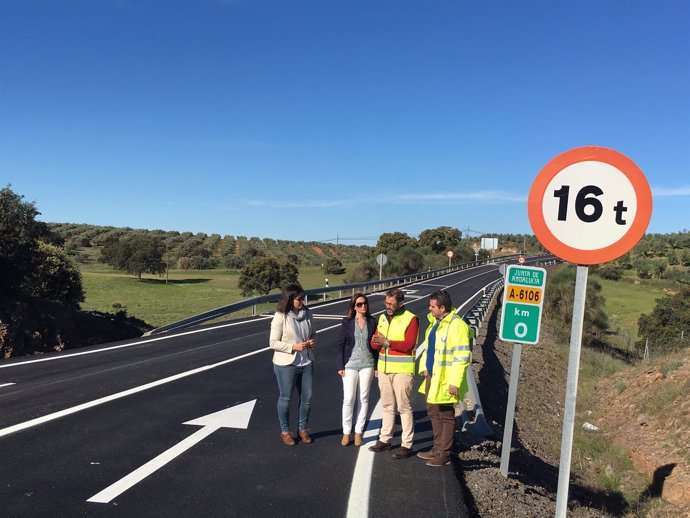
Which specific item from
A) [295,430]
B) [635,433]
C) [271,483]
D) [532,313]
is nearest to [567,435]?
[532,313]

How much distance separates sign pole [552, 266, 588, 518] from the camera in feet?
10.6

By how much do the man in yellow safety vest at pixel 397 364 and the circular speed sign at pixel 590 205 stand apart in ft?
9.01

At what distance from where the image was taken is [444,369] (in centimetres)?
581

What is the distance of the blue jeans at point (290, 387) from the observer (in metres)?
6.33

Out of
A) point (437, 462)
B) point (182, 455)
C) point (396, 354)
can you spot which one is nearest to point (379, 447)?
point (437, 462)

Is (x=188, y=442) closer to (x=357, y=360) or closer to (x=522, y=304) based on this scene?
(x=357, y=360)

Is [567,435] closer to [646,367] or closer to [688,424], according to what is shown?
[688,424]

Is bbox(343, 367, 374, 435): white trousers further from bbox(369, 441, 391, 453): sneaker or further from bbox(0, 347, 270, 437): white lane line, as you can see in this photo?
bbox(0, 347, 270, 437): white lane line

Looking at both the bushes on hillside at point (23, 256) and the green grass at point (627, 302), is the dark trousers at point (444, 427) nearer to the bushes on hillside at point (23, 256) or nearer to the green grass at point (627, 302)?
the bushes on hillside at point (23, 256)

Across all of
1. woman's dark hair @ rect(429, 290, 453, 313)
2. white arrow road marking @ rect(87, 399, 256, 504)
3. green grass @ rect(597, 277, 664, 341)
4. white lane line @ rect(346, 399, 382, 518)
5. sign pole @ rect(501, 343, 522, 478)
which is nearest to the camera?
white lane line @ rect(346, 399, 382, 518)

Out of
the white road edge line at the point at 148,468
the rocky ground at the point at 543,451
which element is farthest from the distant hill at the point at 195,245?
the white road edge line at the point at 148,468

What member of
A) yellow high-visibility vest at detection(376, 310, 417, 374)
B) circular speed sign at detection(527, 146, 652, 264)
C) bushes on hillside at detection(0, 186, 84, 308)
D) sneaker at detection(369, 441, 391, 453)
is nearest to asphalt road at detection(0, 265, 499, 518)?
sneaker at detection(369, 441, 391, 453)

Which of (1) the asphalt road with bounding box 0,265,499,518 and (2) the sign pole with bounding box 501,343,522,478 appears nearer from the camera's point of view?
(1) the asphalt road with bounding box 0,265,499,518

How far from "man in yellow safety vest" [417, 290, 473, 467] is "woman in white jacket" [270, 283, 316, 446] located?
55.1 inches
